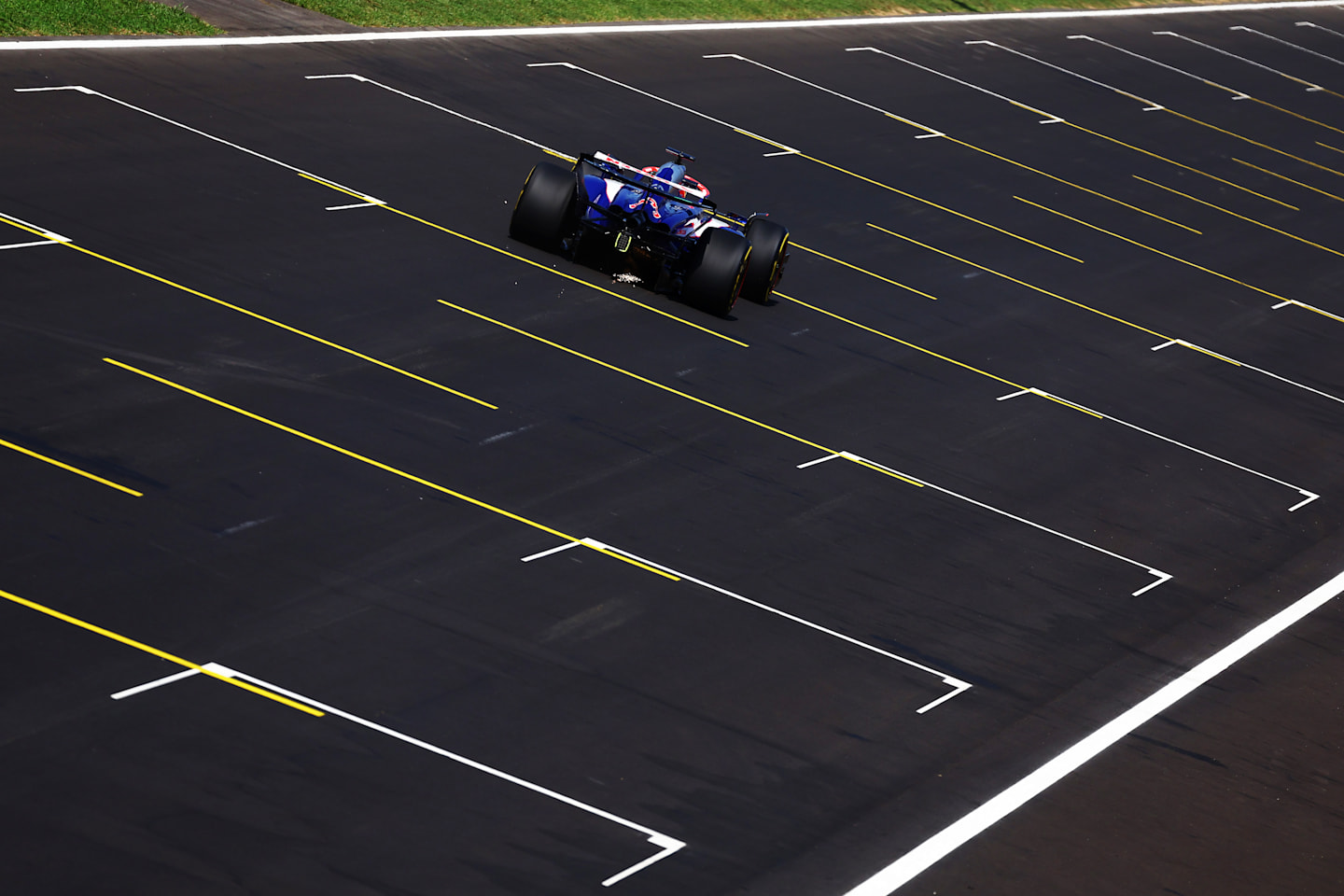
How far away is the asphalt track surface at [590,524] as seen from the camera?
13.0 meters

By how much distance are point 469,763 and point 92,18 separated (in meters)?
21.8

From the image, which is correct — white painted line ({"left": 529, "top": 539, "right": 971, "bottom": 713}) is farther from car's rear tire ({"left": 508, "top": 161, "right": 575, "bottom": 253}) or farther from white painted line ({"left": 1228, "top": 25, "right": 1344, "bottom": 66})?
white painted line ({"left": 1228, "top": 25, "right": 1344, "bottom": 66})

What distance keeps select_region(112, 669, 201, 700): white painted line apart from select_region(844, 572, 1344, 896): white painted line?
17.5 ft

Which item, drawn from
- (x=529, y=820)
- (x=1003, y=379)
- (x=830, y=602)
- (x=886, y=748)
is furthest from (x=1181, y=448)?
(x=529, y=820)

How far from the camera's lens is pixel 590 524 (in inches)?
695

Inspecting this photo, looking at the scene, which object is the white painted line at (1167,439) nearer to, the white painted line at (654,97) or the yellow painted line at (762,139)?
the yellow painted line at (762,139)

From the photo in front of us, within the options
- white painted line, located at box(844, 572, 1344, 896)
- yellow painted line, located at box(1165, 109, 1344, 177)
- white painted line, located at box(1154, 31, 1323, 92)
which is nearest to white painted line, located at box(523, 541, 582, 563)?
white painted line, located at box(844, 572, 1344, 896)

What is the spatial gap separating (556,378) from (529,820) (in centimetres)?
882

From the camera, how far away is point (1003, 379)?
81.8 feet

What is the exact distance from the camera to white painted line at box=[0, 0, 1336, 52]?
29.8 meters

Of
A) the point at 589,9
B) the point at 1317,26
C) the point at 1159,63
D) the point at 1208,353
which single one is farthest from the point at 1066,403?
the point at 1317,26

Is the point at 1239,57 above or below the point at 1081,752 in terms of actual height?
above

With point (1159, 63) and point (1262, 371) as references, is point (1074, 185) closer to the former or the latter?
point (1262, 371)

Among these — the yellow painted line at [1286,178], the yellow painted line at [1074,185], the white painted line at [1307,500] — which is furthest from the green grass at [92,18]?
the yellow painted line at [1286,178]
